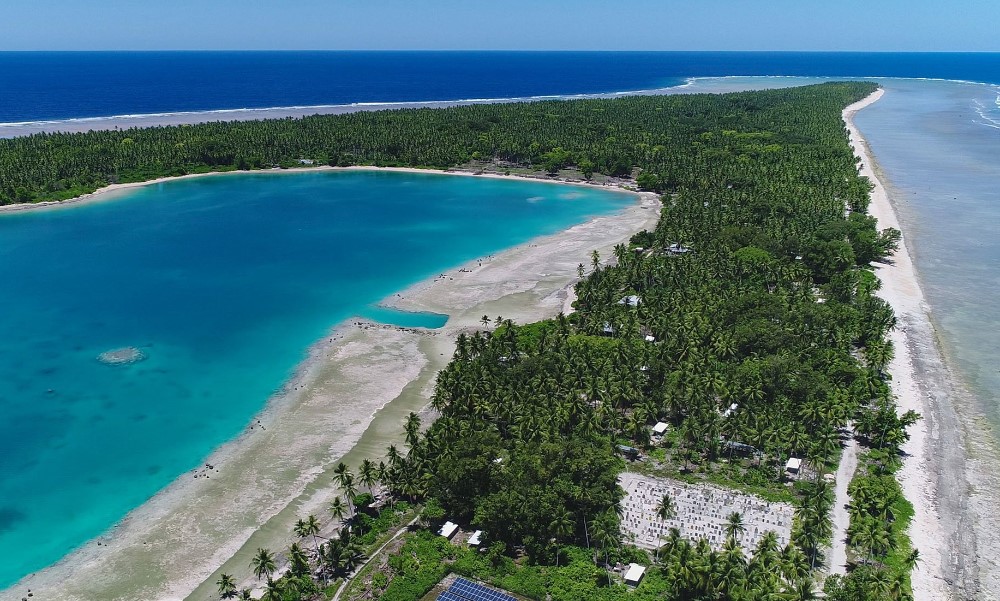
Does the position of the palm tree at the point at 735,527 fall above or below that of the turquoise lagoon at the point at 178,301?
below

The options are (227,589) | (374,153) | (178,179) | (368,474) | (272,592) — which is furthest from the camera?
(374,153)

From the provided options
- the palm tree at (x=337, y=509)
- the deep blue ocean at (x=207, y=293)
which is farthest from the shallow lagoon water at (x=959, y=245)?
the palm tree at (x=337, y=509)

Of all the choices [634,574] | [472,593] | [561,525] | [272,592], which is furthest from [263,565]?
[634,574]

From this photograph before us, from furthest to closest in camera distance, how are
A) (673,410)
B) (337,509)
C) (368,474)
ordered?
(673,410) → (368,474) → (337,509)

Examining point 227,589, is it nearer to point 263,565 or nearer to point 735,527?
point 263,565

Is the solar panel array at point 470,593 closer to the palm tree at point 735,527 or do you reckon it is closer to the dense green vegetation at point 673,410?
the dense green vegetation at point 673,410
